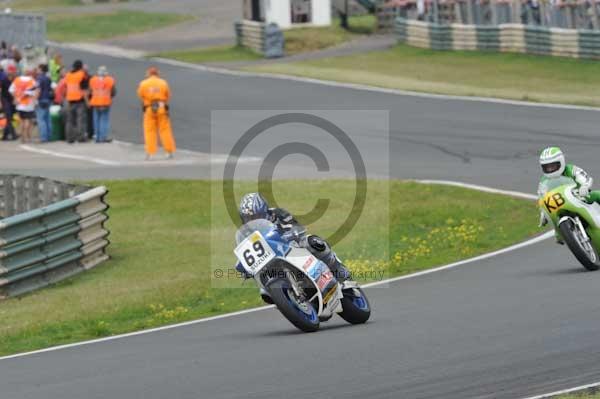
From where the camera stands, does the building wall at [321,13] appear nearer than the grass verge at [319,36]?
No

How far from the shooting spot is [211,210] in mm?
20344

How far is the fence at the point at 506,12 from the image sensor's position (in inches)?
1393

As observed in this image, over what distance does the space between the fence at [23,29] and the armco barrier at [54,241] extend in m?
20.8

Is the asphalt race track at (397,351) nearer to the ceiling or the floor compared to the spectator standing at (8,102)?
nearer to the ceiling

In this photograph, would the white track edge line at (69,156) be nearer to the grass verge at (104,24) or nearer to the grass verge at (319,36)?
the grass verge at (319,36)

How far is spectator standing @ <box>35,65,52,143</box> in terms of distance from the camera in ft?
95.6

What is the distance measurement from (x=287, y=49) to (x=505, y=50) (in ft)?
30.2

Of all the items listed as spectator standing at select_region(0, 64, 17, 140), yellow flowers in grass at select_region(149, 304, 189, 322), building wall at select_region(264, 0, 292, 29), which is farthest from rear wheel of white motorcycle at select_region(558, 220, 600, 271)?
building wall at select_region(264, 0, 292, 29)

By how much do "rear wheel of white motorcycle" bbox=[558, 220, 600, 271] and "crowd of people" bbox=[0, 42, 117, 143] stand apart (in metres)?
17.1

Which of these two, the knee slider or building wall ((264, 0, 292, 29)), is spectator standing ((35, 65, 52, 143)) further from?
the knee slider

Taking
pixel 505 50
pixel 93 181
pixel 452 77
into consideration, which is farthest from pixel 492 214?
pixel 505 50

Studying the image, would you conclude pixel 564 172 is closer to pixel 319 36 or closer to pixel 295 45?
pixel 295 45

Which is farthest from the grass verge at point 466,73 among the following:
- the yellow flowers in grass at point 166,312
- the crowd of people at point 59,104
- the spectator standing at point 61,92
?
the yellow flowers in grass at point 166,312

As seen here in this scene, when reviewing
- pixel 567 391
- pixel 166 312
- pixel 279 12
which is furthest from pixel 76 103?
pixel 567 391
